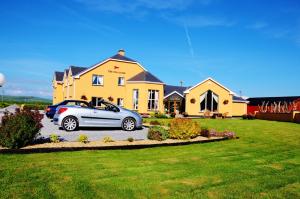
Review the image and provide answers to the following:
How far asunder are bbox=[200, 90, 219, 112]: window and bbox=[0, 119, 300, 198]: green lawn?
100 feet

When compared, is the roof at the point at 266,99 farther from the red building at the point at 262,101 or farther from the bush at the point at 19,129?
the bush at the point at 19,129

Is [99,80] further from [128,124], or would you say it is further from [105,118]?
[105,118]

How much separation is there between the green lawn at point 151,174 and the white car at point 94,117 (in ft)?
21.6

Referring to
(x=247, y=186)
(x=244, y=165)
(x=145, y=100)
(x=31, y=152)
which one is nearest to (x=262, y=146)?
(x=244, y=165)

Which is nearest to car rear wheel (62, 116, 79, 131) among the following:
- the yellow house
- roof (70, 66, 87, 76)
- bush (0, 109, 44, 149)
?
bush (0, 109, 44, 149)

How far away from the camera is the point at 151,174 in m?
7.34

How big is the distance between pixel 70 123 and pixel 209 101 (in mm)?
28349

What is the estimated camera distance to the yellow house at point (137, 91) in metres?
36.5

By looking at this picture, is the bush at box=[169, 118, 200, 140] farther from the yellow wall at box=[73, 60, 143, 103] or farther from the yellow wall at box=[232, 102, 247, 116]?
the yellow wall at box=[232, 102, 247, 116]

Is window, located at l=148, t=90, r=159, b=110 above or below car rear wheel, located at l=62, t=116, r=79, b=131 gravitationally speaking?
above

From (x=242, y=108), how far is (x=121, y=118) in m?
33.2

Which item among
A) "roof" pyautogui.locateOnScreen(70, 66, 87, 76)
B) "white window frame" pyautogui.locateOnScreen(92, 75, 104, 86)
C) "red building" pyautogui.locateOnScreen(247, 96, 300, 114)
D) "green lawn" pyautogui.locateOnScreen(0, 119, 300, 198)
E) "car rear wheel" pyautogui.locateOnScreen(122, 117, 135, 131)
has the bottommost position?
"green lawn" pyautogui.locateOnScreen(0, 119, 300, 198)

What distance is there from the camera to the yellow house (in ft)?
120

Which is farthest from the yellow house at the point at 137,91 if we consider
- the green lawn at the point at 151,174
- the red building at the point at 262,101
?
the green lawn at the point at 151,174
